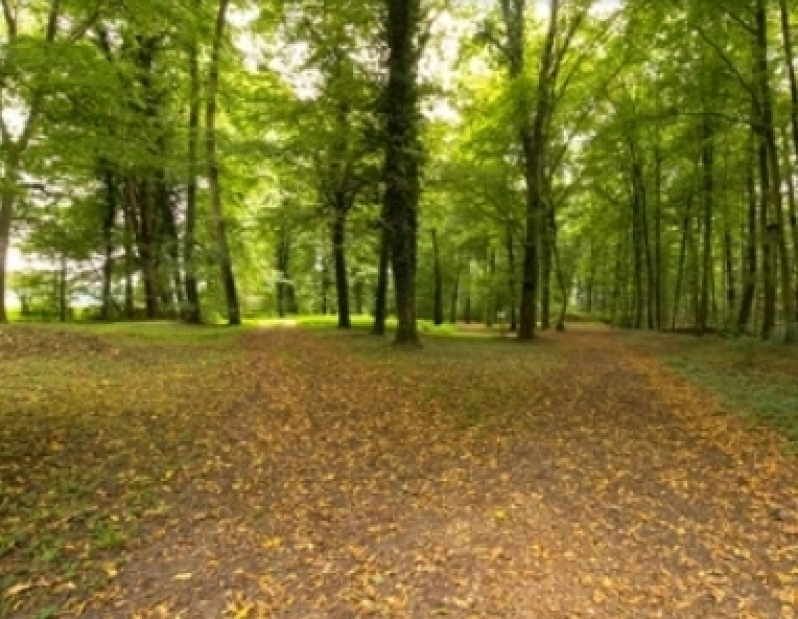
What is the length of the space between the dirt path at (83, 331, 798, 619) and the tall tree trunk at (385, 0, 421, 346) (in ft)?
20.1

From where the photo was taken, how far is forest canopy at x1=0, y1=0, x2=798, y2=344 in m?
11.7

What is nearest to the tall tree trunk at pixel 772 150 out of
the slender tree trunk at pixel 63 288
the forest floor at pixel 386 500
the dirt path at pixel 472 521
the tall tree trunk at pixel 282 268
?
the forest floor at pixel 386 500

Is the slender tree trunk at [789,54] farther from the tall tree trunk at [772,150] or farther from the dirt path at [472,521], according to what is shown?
the dirt path at [472,521]

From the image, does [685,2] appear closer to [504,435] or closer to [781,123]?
[781,123]

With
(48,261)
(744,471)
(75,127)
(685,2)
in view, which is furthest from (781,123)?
(48,261)

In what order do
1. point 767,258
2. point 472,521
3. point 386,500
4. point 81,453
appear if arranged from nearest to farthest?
point 472,521 → point 386,500 → point 81,453 → point 767,258

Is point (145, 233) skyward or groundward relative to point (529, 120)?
groundward

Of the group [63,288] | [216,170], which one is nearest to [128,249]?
[63,288]

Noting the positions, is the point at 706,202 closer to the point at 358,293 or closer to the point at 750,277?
the point at 750,277

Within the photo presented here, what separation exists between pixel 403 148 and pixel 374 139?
0.83m

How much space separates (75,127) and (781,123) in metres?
15.6

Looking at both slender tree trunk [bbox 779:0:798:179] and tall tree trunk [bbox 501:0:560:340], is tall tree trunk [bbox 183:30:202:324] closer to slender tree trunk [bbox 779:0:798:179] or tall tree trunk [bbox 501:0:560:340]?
tall tree trunk [bbox 501:0:560:340]

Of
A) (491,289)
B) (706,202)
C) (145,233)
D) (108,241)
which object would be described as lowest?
(491,289)

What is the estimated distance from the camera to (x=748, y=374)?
34.7ft
